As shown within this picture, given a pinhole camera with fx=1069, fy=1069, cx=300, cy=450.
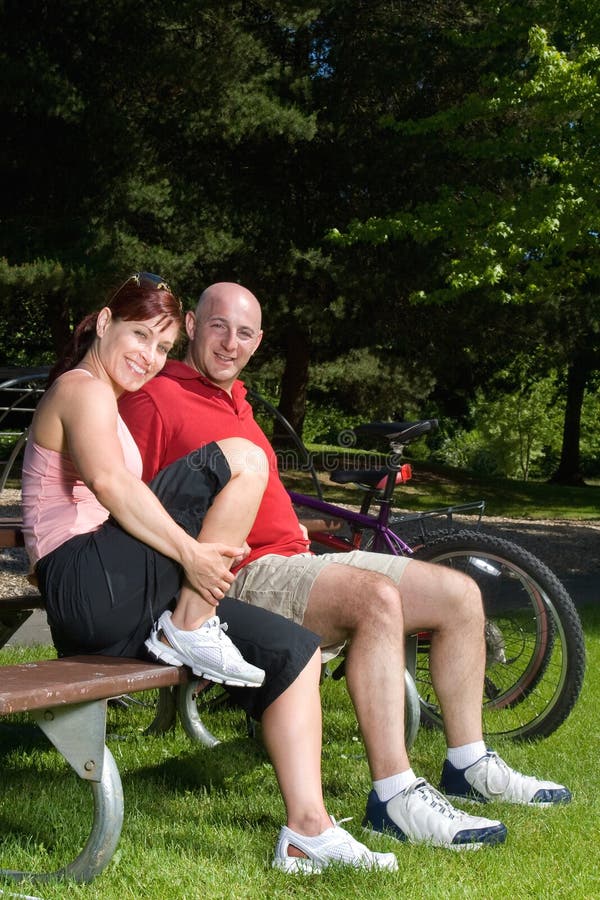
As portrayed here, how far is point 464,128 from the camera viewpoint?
16.9m

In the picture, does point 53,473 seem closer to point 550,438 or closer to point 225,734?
point 225,734

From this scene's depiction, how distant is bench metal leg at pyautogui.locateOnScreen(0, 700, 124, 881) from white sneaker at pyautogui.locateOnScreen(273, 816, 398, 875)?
43 cm

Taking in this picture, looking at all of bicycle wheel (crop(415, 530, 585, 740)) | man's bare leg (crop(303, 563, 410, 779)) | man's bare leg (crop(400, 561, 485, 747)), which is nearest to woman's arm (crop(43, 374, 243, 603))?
man's bare leg (crop(303, 563, 410, 779))

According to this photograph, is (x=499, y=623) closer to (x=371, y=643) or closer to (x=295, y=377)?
(x=371, y=643)

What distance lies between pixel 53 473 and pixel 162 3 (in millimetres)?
13198

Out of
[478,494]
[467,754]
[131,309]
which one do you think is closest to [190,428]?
[131,309]

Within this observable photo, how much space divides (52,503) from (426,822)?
4.36ft

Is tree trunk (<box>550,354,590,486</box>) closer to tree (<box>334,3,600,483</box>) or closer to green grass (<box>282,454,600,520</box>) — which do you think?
green grass (<box>282,454,600,520</box>)

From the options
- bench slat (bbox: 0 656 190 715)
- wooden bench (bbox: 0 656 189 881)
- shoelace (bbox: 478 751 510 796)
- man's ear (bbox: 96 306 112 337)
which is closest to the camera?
bench slat (bbox: 0 656 190 715)

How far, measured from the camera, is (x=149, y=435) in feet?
11.1

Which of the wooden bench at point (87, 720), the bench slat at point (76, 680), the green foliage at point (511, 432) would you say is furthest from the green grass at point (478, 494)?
the wooden bench at point (87, 720)

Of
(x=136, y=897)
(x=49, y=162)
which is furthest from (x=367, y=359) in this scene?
(x=136, y=897)

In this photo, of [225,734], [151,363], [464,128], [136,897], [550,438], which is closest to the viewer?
[136,897]

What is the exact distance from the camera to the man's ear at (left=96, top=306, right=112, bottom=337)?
3139 millimetres
